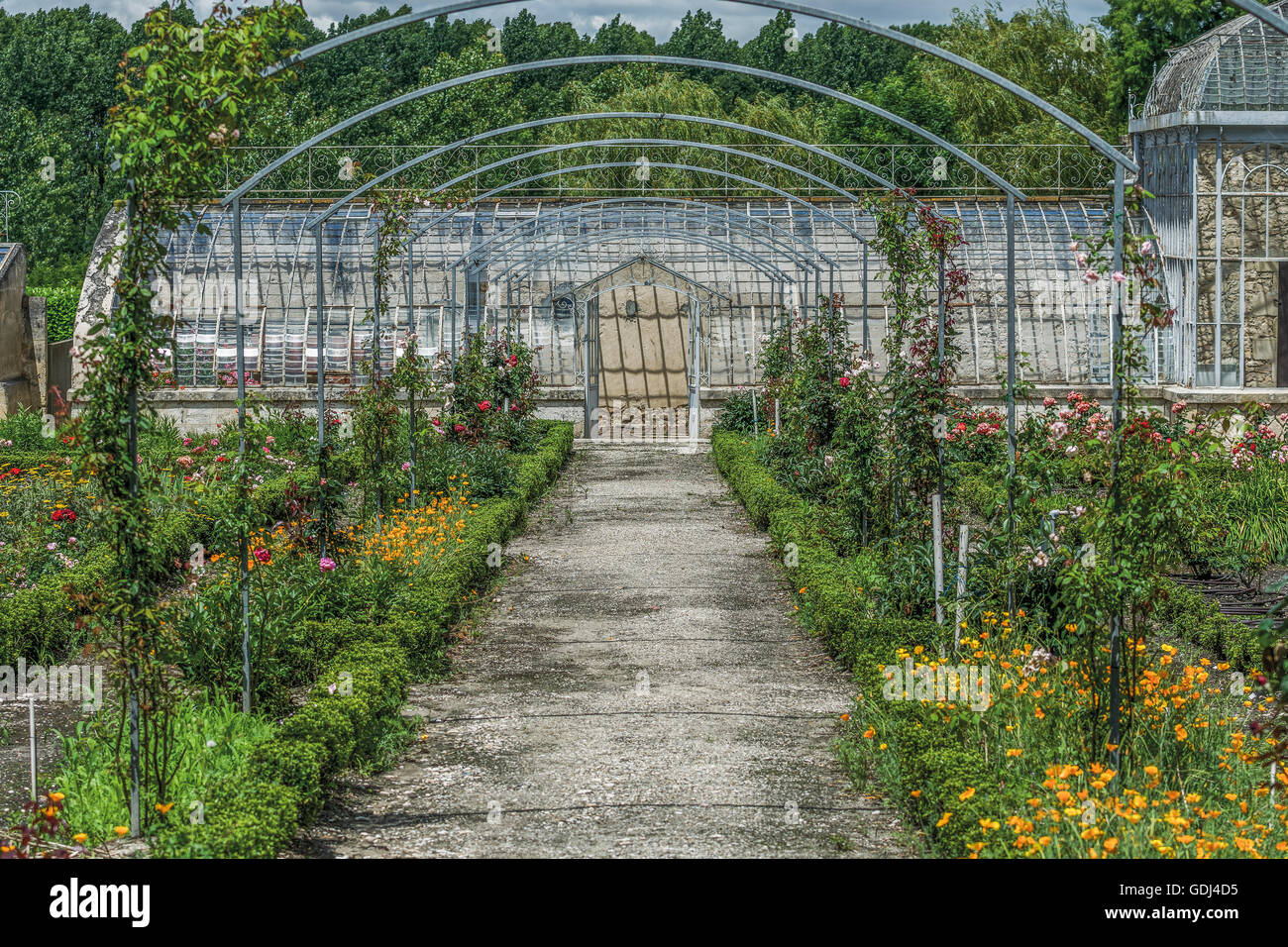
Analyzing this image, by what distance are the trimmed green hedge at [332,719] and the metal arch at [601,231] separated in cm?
766

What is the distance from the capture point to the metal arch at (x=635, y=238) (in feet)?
63.9

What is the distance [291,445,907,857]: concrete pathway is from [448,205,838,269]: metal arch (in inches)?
254

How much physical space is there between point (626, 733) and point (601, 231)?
13726mm

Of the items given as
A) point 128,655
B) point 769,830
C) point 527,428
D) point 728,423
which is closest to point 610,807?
point 769,830

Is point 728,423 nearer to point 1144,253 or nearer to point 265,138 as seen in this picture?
point 1144,253

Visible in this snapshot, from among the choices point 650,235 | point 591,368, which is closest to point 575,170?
point 650,235

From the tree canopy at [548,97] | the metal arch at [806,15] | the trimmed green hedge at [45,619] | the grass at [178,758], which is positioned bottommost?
the grass at [178,758]

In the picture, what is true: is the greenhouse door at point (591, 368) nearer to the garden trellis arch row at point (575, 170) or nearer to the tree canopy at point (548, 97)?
the garden trellis arch row at point (575, 170)

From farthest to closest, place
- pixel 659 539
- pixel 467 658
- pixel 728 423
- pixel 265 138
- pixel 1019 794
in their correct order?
1. pixel 265 138
2. pixel 728 423
3. pixel 659 539
4. pixel 467 658
5. pixel 1019 794

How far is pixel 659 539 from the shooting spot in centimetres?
1309

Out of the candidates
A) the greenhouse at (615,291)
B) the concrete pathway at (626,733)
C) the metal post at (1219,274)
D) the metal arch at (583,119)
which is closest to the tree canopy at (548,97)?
the greenhouse at (615,291)

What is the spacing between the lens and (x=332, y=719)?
6441mm

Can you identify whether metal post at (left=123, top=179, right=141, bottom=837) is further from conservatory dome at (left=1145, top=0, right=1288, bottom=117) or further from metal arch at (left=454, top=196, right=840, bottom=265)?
conservatory dome at (left=1145, top=0, right=1288, bottom=117)

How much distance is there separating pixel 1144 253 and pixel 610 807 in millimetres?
3310
